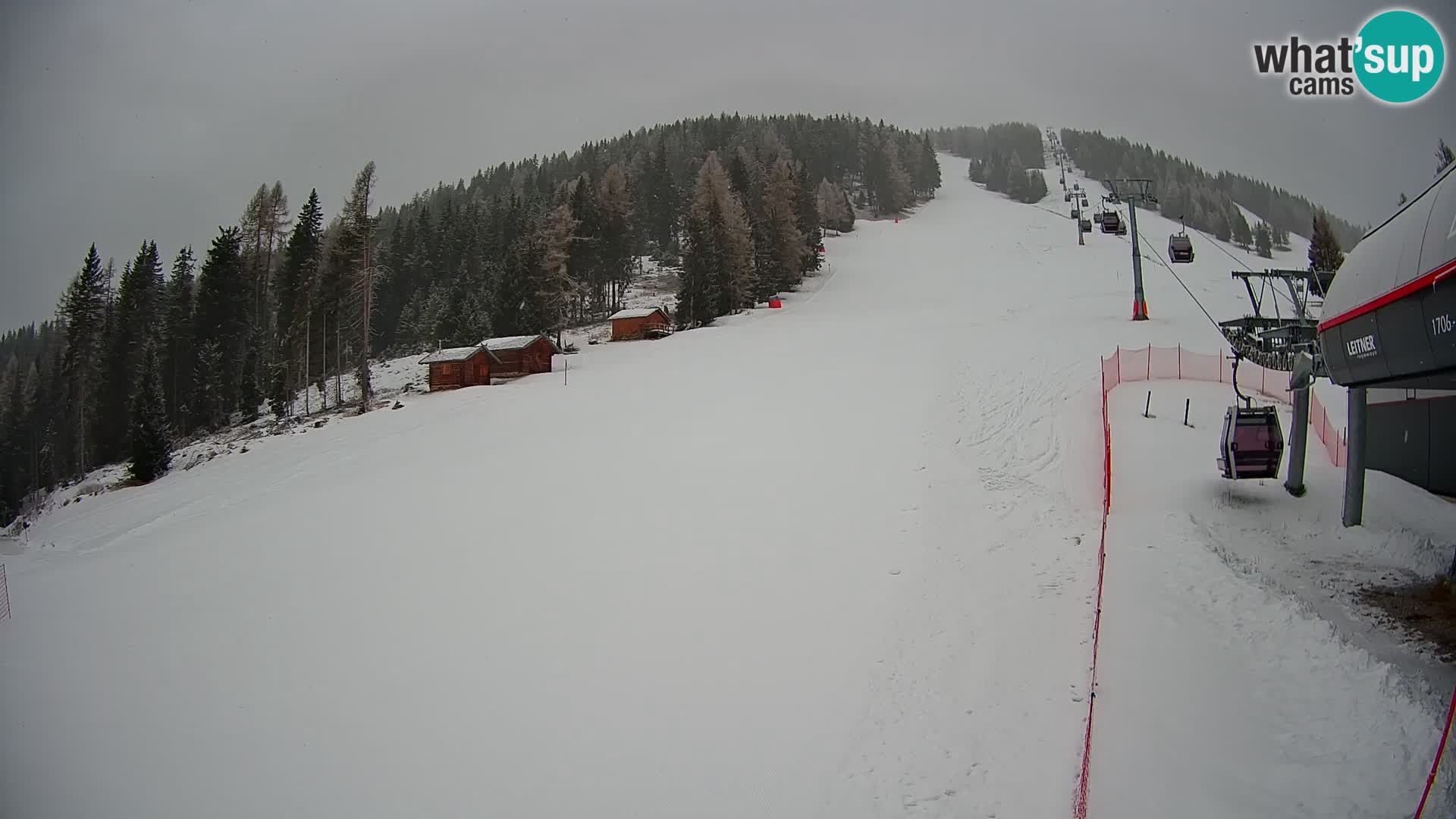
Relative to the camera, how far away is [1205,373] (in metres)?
21.6

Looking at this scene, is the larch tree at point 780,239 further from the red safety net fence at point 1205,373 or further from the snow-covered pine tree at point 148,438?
the snow-covered pine tree at point 148,438

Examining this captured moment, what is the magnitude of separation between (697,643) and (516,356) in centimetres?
3382

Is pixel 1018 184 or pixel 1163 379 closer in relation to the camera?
pixel 1163 379

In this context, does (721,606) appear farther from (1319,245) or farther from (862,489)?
(1319,245)

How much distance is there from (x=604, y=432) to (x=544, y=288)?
→ 3082 cm

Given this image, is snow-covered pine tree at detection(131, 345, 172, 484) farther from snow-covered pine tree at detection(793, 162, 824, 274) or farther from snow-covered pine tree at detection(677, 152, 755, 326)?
snow-covered pine tree at detection(793, 162, 824, 274)

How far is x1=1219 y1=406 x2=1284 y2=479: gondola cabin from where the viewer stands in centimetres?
1187

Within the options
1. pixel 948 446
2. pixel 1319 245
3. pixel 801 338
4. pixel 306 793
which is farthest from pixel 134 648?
pixel 1319 245

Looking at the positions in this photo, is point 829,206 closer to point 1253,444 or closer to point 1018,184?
point 1018,184

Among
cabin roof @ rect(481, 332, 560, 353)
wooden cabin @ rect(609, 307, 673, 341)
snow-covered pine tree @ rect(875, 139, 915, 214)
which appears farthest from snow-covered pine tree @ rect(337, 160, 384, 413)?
snow-covered pine tree @ rect(875, 139, 915, 214)

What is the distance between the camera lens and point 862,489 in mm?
15289

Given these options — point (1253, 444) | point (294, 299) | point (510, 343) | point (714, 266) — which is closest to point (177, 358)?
point (294, 299)

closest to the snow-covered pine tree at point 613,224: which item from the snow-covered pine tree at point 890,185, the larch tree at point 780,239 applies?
the larch tree at point 780,239

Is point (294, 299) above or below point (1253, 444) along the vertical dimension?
above
